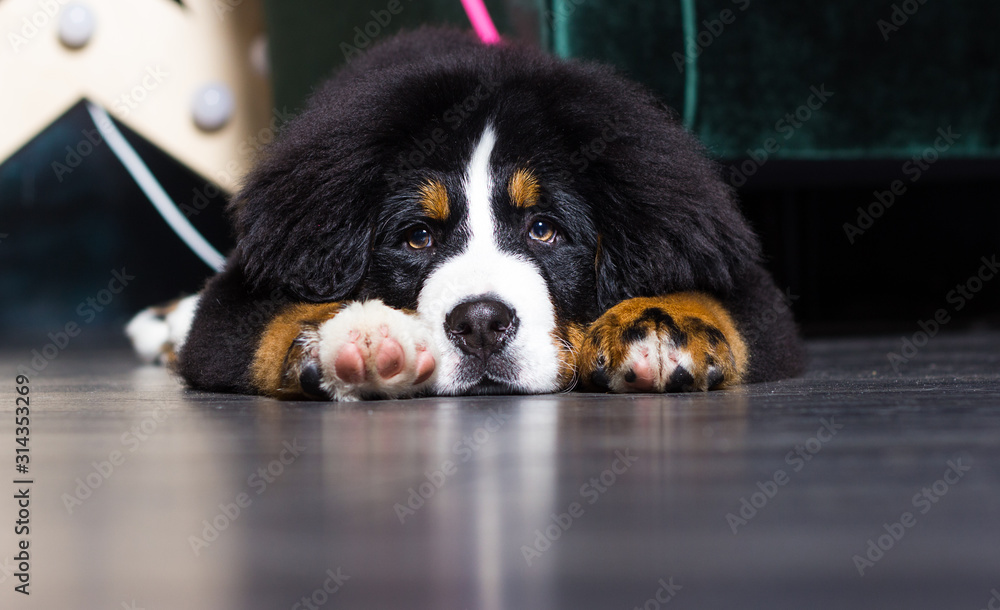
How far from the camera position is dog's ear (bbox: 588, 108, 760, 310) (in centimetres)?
210

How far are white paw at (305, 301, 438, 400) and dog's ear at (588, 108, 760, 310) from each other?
1.64 ft

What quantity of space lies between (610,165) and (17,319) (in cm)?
419

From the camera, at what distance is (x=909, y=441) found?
1.27m

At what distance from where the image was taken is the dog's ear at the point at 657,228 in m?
2.10

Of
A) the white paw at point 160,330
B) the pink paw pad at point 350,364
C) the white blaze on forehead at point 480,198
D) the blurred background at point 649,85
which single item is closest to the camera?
the pink paw pad at point 350,364

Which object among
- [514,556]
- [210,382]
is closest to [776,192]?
[210,382]

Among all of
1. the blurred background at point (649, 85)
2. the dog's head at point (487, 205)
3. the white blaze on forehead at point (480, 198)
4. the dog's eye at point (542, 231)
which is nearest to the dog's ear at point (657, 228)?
the dog's head at point (487, 205)

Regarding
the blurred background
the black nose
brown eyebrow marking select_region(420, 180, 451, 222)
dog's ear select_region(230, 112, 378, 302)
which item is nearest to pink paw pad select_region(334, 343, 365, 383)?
the black nose

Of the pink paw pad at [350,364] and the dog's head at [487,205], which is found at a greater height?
the dog's head at [487,205]

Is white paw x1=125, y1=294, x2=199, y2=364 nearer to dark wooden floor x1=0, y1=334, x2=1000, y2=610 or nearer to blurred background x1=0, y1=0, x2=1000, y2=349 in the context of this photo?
blurred background x1=0, y1=0, x2=1000, y2=349

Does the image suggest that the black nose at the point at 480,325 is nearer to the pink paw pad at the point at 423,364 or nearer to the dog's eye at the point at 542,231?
the pink paw pad at the point at 423,364

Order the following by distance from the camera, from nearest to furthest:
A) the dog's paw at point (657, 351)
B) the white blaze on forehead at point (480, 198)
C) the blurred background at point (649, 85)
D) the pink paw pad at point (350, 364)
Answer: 1. the pink paw pad at point (350, 364)
2. the dog's paw at point (657, 351)
3. the white blaze on forehead at point (480, 198)
4. the blurred background at point (649, 85)

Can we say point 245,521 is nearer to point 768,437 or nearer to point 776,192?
point 768,437

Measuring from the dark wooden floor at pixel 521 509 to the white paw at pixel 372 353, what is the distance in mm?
178
